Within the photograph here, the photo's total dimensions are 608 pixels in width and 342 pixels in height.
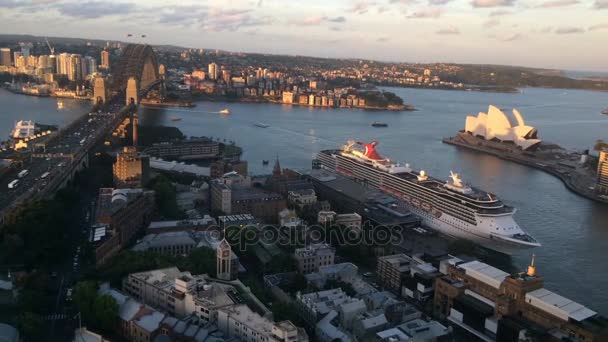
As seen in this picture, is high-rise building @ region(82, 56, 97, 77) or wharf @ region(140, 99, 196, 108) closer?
wharf @ region(140, 99, 196, 108)

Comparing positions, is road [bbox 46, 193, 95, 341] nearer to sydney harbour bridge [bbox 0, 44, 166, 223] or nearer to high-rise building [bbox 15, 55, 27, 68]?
sydney harbour bridge [bbox 0, 44, 166, 223]

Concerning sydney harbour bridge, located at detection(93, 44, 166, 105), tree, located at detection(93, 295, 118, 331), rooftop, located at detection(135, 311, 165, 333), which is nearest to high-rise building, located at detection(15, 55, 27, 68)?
sydney harbour bridge, located at detection(93, 44, 166, 105)

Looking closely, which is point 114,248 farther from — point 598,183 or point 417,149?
point 417,149

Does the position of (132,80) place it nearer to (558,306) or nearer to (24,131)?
(24,131)

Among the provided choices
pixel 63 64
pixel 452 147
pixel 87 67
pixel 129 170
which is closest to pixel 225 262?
pixel 129 170

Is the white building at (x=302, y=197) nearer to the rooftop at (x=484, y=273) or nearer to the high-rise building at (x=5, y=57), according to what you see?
the rooftop at (x=484, y=273)

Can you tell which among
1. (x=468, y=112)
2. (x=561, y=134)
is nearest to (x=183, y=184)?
(x=561, y=134)
